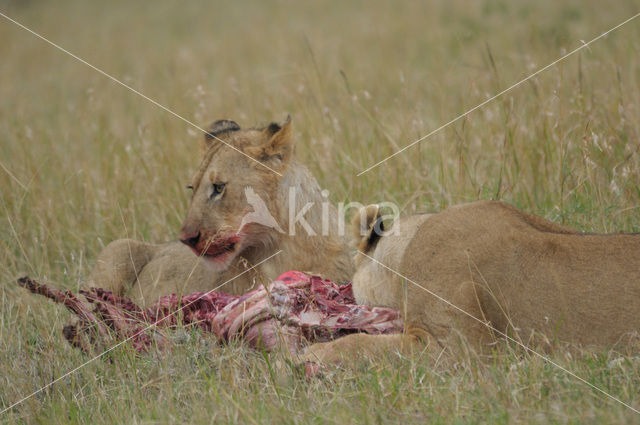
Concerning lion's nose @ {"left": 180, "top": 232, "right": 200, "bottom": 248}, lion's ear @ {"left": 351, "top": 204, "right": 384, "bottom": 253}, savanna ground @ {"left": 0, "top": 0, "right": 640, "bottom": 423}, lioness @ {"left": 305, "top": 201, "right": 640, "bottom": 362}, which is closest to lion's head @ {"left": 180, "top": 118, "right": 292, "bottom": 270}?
lion's nose @ {"left": 180, "top": 232, "right": 200, "bottom": 248}

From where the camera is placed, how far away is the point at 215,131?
14.7 ft

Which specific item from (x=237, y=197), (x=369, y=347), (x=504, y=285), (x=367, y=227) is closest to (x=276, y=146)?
(x=237, y=197)

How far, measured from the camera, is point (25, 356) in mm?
3711

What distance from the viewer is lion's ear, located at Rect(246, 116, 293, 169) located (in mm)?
4199

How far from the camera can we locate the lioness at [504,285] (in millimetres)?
2959

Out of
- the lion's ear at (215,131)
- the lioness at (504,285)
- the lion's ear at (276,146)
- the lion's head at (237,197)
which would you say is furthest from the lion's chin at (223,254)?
the lioness at (504,285)

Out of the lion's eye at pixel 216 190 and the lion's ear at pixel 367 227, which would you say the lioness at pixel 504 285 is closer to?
the lion's ear at pixel 367 227

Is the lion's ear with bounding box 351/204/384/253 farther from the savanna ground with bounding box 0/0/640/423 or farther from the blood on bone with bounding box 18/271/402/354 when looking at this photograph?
the savanna ground with bounding box 0/0/640/423

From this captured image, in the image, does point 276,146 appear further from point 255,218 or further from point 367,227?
point 367,227

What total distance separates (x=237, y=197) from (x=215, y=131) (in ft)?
1.70

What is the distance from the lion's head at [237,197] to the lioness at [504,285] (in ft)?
3.37

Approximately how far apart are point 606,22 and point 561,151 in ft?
18.3

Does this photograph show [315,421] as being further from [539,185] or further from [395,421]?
[539,185]

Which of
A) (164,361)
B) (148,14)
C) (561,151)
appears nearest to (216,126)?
(164,361)
